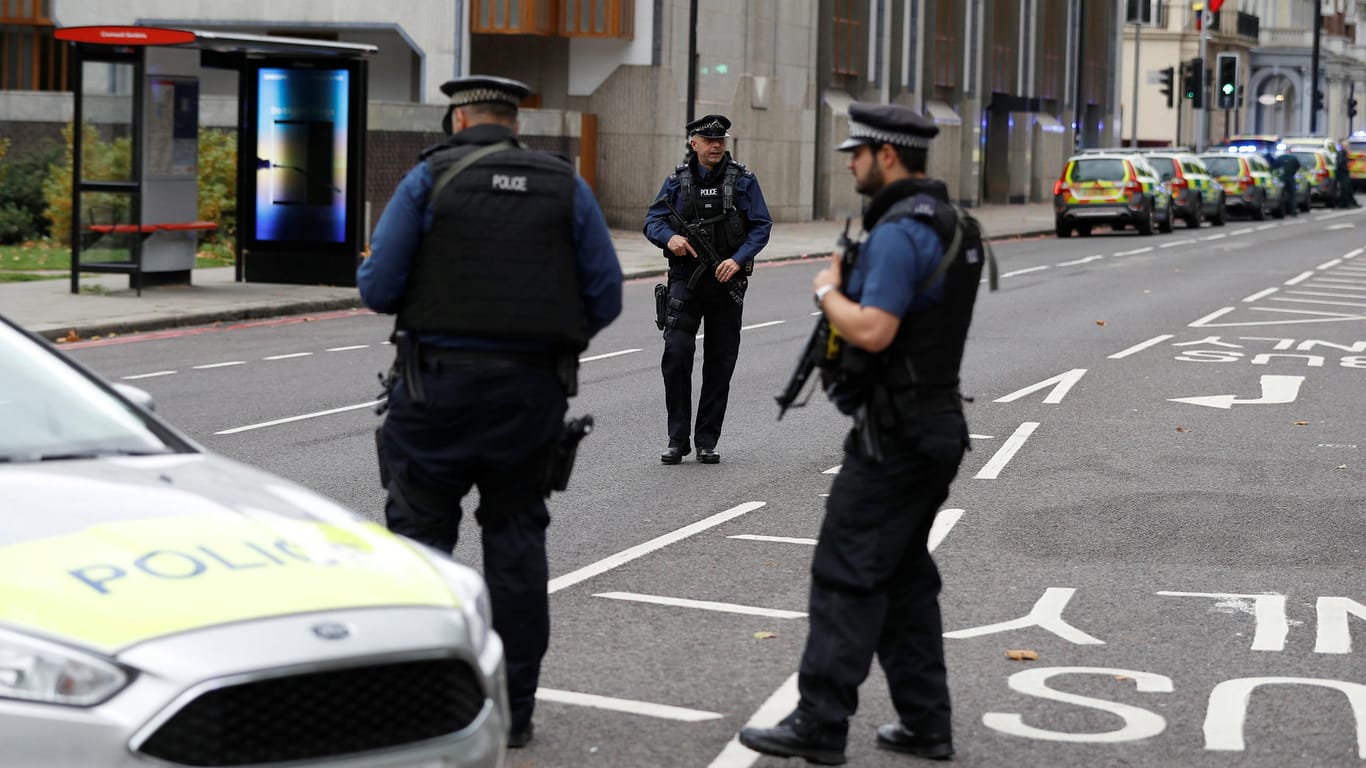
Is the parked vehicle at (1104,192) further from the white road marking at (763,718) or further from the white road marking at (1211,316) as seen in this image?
the white road marking at (763,718)

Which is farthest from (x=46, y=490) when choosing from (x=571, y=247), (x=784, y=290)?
(x=784, y=290)

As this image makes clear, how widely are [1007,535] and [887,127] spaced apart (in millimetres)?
4299

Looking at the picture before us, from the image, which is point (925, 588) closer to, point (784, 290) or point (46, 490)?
point (46, 490)

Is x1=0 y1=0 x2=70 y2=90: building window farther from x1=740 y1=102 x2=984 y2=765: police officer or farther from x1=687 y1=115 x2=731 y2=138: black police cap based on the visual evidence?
x1=740 y1=102 x2=984 y2=765: police officer

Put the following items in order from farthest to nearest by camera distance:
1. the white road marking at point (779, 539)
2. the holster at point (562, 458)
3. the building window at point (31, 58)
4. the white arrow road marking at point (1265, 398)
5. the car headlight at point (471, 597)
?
the building window at point (31, 58) → the white arrow road marking at point (1265, 398) → the white road marking at point (779, 539) → the holster at point (562, 458) → the car headlight at point (471, 597)

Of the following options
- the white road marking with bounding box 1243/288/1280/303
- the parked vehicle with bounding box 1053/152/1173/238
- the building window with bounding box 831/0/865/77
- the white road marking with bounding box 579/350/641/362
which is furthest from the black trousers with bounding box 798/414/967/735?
the building window with bounding box 831/0/865/77

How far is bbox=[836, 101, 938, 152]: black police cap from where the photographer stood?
5449 mm

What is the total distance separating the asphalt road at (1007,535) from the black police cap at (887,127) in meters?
1.74

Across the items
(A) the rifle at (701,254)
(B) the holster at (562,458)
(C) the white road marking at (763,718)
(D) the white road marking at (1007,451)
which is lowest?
(C) the white road marking at (763,718)

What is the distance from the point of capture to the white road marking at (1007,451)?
11.3 m

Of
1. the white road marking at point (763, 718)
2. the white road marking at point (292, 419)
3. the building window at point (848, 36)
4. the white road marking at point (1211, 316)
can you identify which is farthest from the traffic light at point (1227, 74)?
the white road marking at point (763, 718)

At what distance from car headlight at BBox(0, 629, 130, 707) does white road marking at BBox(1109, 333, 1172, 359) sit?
14721 mm

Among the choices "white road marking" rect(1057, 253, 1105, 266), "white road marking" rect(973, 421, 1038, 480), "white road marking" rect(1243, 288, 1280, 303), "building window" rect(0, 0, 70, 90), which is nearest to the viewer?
"white road marking" rect(973, 421, 1038, 480)

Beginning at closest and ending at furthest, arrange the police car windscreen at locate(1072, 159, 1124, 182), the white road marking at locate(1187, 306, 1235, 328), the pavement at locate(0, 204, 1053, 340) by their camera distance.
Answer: the pavement at locate(0, 204, 1053, 340), the white road marking at locate(1187, 306, 1235, 328), the police car windscreen at locate(1072, 159, 1124, 182)
